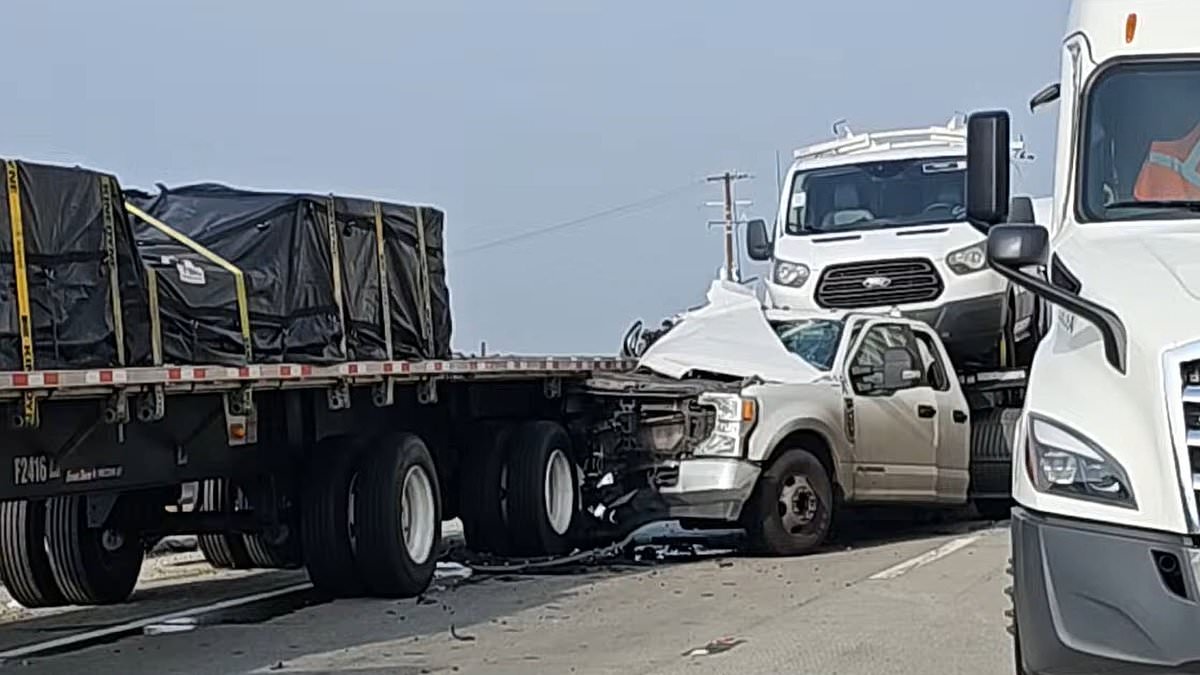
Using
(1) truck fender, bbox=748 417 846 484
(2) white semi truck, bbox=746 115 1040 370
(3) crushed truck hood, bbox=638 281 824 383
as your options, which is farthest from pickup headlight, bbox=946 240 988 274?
(1) truck fender, bbox=748 417 846 484

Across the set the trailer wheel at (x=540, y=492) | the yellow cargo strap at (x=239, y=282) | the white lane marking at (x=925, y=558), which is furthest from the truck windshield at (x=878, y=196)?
the yellow cargo strap at (x=239, y=282)

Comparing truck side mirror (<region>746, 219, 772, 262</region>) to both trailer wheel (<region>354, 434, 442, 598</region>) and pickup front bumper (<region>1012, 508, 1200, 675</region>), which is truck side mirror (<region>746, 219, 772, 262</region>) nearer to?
trailer wheel (<region>354, 434, 442, 598</region>)

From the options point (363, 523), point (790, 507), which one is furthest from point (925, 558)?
point (363, 523)

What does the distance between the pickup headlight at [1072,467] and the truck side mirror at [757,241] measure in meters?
13.3

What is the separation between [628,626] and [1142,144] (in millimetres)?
4890

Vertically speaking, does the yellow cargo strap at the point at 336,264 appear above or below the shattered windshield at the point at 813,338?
above

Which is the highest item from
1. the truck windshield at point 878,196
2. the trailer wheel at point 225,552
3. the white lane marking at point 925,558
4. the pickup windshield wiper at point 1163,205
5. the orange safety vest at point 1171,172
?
the truck windshield at point 878,196

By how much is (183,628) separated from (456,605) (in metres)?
1.73

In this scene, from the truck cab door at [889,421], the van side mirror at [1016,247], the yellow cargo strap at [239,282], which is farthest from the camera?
the truck cab door at [889,421]

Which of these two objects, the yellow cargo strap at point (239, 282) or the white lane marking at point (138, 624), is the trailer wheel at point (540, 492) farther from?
the yellow cargo strap at point (239, 282)

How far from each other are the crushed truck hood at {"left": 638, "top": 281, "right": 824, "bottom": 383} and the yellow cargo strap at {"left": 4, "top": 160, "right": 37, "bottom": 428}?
6.39m

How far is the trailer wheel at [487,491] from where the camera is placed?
14.5 metres

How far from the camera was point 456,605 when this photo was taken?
39.5ft

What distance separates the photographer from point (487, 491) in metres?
14.5
